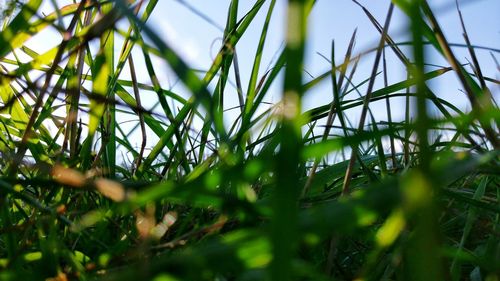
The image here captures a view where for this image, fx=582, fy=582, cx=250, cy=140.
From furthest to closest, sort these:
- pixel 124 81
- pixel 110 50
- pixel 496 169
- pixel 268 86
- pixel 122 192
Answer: pixel 124 81 → pixel 110 50 → pixel 268 86 → pixel 496 169 → pixel 122 192

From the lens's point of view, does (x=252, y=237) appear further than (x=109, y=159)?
No

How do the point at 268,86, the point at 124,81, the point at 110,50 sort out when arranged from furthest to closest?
the point at 124,81 → the point at 110,50 → the point at 268,86

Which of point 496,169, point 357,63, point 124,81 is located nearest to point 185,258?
point 496,169

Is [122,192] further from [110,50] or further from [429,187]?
[110,50]

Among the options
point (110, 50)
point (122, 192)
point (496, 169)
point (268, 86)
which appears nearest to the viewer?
point (122, 192)

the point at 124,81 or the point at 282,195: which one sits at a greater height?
the point at 124,81

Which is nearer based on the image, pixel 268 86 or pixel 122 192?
pixel 122 192

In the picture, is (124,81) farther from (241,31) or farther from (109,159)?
(241,31)

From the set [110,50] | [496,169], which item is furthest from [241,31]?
[496,169]

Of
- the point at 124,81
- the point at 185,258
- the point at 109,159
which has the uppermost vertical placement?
the point at 124,81
